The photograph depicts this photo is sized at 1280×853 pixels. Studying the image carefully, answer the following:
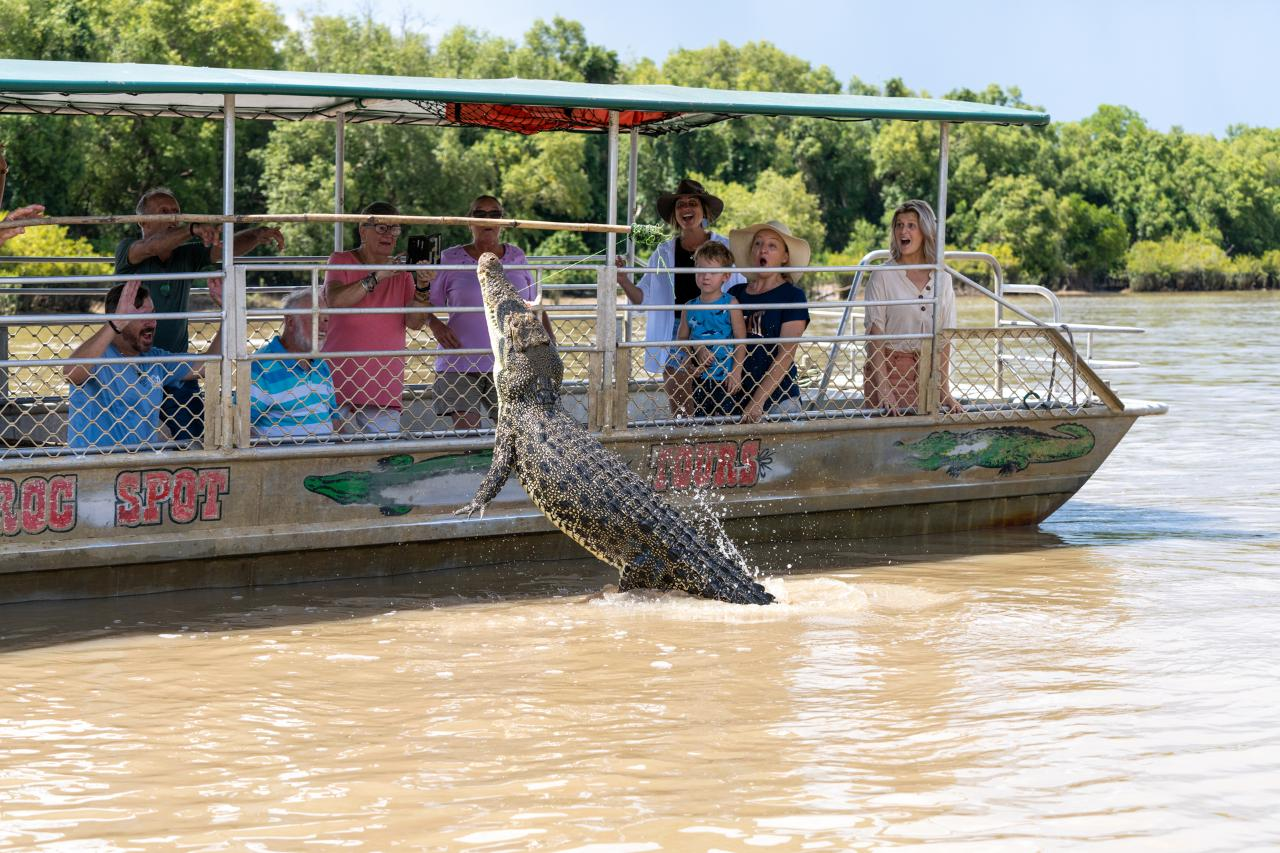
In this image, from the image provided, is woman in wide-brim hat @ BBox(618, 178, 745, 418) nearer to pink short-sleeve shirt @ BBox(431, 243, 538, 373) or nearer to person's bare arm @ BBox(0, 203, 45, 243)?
pink short-sleeve shirt @ BBox(431, 243, 538, 373)

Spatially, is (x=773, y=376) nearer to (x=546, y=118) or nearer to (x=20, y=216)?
(x=546, y=118)

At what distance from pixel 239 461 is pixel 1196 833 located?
4.60 meters

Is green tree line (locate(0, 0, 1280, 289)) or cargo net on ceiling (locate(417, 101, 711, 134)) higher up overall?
green tree line (locate(0, 0, 1280, 289))

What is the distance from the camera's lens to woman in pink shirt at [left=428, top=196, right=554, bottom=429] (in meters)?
8.41

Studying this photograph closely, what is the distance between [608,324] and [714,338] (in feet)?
2.84

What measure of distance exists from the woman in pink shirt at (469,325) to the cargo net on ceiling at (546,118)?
72 centimetres

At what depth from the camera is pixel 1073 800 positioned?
509 cm

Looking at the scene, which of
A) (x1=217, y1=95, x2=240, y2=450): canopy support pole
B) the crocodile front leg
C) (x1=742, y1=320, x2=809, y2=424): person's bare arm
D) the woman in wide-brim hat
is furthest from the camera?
the woman in wide-brim hat

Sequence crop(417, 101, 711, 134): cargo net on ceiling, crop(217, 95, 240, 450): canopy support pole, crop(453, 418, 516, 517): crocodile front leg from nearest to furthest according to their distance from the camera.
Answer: crop(217, 95, 240, 450): canopy support pole
crop(453, 418, 516, 517): crocodile front leg
crop(417, 101, 711, 134): cargo net on ceiling

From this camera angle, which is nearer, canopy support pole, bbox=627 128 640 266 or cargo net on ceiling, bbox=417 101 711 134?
cargo net on ceiling, bbox=417 101 711 134

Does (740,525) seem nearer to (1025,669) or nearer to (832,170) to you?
(1025,669)

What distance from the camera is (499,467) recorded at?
7215mm

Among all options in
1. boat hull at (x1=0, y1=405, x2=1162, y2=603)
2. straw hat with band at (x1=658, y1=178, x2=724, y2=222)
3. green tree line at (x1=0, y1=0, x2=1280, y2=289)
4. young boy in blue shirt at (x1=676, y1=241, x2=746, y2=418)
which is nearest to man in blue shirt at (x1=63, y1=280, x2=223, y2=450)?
boat hull at (x1=0, y1=405, x2=1162, y2=603)

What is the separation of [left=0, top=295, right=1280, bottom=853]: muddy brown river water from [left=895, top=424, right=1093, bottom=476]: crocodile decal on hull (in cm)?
59
